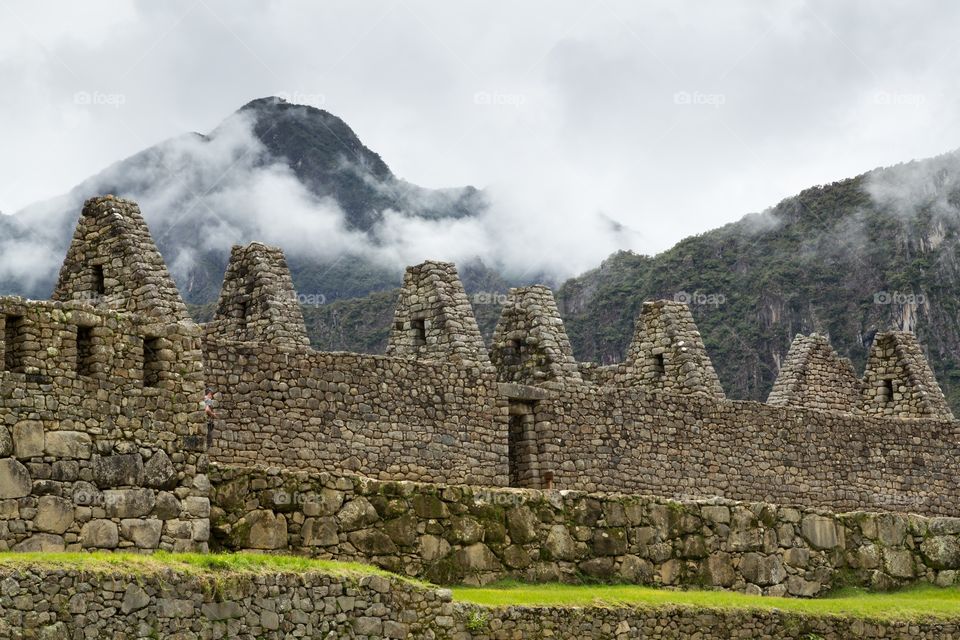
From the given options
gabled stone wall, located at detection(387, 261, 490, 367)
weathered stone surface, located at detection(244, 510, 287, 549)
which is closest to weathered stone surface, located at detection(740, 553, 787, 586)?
gabled stone wall, located at detection(387, 261, 490, 367)

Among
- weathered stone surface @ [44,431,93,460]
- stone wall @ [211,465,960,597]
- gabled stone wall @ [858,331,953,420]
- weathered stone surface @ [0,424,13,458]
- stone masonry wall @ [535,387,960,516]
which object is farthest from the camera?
gabled stone wall @ [858,331,953,420]

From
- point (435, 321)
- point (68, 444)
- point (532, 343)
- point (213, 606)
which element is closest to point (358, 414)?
point (435, 321)

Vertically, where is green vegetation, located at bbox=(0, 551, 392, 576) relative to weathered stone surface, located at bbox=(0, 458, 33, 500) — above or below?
below

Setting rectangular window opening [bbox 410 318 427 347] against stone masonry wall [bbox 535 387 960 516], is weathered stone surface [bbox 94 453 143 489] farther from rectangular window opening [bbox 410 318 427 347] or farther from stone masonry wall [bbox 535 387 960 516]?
stone masonry wall [bbox 535 387 960 516]

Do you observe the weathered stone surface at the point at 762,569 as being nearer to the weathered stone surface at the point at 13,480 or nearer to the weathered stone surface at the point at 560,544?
the weathered stone surface at the point at 560,544

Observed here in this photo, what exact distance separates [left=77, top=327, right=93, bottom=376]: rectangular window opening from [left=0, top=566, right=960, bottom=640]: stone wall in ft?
10.6

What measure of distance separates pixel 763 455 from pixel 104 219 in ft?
43.6

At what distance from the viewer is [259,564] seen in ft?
66.2

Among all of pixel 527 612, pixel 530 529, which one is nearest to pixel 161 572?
pixel 527 612

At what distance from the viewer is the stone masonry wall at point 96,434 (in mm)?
20328

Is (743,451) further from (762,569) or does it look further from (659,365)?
(762,569)

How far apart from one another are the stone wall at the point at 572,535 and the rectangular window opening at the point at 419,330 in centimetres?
589

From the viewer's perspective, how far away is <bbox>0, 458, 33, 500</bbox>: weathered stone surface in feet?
65.9

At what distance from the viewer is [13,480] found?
20188mm
